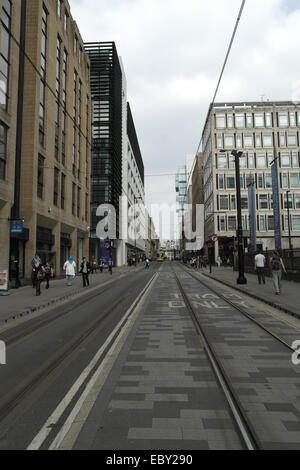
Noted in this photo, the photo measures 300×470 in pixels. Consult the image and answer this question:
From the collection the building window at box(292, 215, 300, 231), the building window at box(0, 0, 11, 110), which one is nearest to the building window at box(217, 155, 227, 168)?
the building window at box(292, 215, 300, 231)

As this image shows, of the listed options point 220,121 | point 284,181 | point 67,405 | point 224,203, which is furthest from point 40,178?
point 284,181

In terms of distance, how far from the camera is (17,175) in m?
19.0

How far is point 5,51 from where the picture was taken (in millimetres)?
17781

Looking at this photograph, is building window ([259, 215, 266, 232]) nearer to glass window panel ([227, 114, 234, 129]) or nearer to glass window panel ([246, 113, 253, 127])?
glass window panel ([246, 113, 253, 127])

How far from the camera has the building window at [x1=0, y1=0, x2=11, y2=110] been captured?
56.6ft

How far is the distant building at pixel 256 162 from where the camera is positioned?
54875mm

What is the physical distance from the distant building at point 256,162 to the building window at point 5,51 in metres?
41.8

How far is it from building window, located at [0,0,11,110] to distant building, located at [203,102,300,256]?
137ft

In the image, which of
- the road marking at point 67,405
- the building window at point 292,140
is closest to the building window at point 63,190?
the road marking at point 67,405

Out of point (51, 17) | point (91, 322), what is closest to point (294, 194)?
point (51, 17)

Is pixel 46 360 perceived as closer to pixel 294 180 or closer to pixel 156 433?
pixel 156 433

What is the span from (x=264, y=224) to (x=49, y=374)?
54.5 metres

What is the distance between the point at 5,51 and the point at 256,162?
46145 mm

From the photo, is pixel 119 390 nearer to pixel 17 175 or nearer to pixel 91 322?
pixel 91 322
